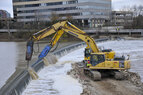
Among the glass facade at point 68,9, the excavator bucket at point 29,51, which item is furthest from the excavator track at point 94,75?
the glass facade at point 68,9

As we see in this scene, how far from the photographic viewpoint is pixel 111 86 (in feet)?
39.8

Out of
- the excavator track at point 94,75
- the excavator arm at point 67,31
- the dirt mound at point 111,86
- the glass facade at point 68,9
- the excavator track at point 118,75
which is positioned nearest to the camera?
the dirt mound at point 111,86

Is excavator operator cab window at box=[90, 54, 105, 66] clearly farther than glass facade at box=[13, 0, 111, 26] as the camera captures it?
No

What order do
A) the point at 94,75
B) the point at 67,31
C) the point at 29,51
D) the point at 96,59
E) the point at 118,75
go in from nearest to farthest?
1. the point at 94,75
2. the point at 118,75
3. the point at 96,59
4. the point at 29,51
5. the point at 67,31

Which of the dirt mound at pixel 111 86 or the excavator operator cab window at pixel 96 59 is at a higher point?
the excavator operator cab window at pixel 96 59

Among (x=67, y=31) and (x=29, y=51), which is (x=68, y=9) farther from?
(x=29, y=51)

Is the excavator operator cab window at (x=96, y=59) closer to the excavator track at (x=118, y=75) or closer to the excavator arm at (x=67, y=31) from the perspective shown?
the excavator track at (x=118, y=75)

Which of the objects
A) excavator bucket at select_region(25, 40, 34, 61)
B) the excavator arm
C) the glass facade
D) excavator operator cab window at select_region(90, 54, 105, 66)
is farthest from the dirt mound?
the glass facade

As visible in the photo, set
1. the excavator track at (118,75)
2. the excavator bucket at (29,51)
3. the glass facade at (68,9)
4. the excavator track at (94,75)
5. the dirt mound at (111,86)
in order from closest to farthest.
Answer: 1. the dirt mound at (111,86)
2. the excavator track at (94,75)
3. the excavator track at (118,75)
4. the excavator bucket at (29,51)
5. the glass facade at (68,9)

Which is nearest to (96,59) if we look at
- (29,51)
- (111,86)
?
(111,86)

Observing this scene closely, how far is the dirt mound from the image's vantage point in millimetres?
11055

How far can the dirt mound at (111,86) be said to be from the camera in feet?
36.3

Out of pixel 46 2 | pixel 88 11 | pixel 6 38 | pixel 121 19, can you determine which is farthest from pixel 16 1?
pixel 121 19

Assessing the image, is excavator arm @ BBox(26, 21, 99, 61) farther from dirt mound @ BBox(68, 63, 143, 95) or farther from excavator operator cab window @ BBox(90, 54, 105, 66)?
dirt mound @ BBox(68, 63, 143, 95)
